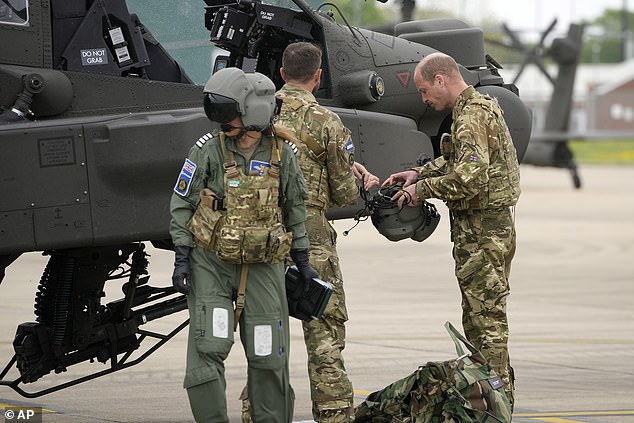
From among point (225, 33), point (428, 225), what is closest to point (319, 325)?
point (428, 225)

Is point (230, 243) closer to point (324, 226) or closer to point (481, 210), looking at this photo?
point (324, 226)

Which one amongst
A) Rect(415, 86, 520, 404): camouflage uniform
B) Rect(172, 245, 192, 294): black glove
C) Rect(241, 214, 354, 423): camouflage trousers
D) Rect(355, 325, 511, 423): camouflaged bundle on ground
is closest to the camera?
Rect(172, 245, 192, 294): black glove

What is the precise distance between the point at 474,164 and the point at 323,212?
807 millimetres

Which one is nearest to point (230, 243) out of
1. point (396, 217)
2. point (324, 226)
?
point (324, 226)

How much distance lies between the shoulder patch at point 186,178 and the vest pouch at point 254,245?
33 cm

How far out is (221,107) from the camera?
5715 millimetres

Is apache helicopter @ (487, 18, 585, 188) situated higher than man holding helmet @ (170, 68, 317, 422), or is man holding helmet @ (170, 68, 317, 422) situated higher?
man holding helmet @ (170, 68, 317, 422)

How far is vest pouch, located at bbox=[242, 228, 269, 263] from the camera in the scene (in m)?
5.67

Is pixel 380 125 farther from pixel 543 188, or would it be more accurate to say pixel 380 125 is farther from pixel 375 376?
pixel 543 188

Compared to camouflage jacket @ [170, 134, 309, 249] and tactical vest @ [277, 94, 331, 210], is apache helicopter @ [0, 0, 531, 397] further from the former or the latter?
camouflage jacket @ [170, 134, 309, 249]

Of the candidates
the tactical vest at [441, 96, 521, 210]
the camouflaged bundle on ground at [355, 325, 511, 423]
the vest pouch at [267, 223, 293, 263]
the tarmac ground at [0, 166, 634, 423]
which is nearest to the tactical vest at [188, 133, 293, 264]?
the vest pouch at [267, 223, 293, 263]

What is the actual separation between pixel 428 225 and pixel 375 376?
1804 mm

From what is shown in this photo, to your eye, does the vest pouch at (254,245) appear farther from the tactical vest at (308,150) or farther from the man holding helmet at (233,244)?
the tactical vest at (308,150)

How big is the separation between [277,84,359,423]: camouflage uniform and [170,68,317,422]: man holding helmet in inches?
23.1
